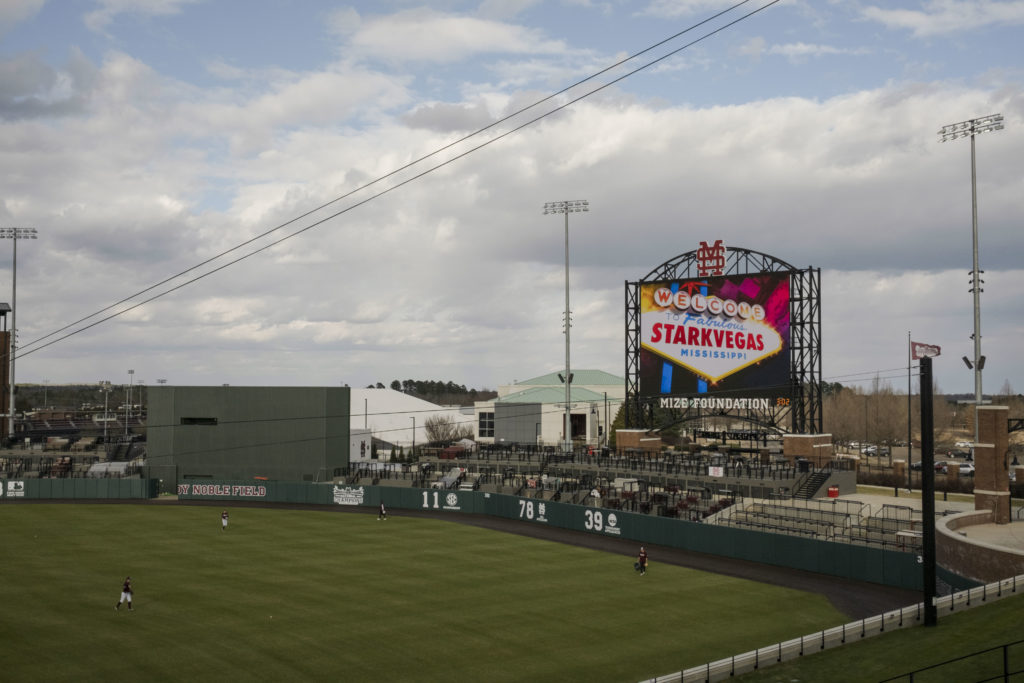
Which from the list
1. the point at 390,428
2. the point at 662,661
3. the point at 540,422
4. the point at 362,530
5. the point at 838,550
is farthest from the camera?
the point at 390,428

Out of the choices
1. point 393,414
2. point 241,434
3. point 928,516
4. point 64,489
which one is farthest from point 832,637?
point 393,414

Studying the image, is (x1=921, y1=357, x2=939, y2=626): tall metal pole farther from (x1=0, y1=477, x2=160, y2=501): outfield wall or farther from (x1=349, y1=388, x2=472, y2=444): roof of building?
(x1=349, y1=388, x2=472, y2=444): roof of building

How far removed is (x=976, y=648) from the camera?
21.9 meters

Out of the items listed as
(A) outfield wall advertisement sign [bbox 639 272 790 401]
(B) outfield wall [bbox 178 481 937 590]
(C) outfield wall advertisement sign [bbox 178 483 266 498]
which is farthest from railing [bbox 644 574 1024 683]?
(C) outfield wall advertisement sign [bbox 178 483 266 498]

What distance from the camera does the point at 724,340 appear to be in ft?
217

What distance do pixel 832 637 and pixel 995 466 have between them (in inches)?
798

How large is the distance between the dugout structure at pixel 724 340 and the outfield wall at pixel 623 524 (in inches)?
679

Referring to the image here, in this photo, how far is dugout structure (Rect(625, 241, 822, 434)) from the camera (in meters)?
63.2

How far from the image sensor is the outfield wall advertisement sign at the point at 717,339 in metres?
63.8

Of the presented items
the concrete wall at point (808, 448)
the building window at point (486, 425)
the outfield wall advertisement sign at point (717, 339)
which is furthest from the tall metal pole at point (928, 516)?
the building window at point (486, 425)

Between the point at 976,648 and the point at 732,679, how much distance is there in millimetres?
6150

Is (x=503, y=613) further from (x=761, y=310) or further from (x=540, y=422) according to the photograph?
(x=540, y=422)

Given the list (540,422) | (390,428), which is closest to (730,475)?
(540,422)

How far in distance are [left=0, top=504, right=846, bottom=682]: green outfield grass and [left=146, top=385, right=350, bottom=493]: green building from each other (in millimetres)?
24953
